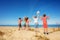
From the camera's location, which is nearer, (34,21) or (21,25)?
(34,21)

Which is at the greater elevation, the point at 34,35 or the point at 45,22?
the point at 45,22

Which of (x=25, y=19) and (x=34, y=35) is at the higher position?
(x=25, y=19)

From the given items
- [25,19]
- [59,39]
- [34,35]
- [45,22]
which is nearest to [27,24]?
[25,19]

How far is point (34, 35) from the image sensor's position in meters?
7.36

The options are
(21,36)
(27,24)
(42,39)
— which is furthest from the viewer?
(27,24)

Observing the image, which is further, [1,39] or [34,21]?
[34,21]

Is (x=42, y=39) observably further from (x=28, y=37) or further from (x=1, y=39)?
(x=1, y=39)

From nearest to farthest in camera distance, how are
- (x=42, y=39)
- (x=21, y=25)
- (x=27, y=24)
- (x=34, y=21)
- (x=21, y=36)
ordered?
1. (x=42, y=39)
2. (x=21, y=36)
3. (x=34, y=21)
4. (x=27, y=24)
5. (x=21, y=25)

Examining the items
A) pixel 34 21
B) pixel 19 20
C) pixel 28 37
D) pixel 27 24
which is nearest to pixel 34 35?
pixel 28 37

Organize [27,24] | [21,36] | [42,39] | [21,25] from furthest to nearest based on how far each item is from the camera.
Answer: [21,25] < [27,24] < [21,36] < [42,39]

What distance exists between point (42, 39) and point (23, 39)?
0.85 m

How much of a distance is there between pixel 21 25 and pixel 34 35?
3627mm

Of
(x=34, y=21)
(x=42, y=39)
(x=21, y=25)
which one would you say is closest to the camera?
(x=42, y=39)

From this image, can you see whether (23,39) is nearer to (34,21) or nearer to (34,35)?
(34,35)
